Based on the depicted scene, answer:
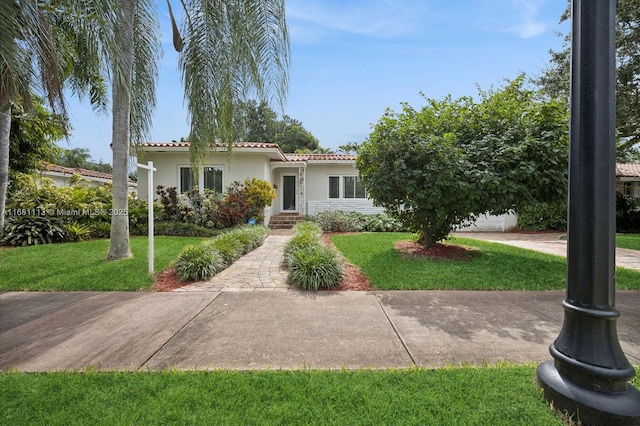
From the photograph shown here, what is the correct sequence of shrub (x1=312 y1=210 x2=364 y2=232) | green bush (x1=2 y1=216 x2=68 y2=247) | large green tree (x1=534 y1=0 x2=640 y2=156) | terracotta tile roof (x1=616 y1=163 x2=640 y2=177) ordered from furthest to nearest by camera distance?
terracotta tile roof (x1=616 y1=163 x2=640 y2=177) → shrub (x1=312 y1=210 x2=364 y2=232) → large green tree (x1=534 y1=0 x2=640 y2=156) → green bush (x1=2 y1=216 x2=68 y2=247)

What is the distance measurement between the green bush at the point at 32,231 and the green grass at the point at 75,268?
77 cm

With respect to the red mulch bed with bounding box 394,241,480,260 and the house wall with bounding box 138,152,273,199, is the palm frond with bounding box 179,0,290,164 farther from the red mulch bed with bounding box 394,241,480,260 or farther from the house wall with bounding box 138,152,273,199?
the house wall with bounding box 138,152,273,199

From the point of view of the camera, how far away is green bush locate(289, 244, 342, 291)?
5426 mm

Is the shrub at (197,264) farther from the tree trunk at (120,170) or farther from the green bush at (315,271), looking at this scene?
the tree trunk at (120,170)

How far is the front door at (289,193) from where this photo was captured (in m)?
17.3

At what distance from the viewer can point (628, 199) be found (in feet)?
53.4

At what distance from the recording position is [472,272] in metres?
6.24

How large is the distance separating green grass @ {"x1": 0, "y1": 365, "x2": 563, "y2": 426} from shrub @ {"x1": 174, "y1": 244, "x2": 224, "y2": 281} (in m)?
3.29

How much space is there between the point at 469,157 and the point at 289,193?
38.7 feet

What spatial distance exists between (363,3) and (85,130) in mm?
6247

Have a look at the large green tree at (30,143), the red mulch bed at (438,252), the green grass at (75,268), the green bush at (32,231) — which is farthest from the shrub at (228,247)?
the large green tree at (30,143)

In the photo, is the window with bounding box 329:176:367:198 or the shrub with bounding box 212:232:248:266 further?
the window with bounding box 329:176:367:198

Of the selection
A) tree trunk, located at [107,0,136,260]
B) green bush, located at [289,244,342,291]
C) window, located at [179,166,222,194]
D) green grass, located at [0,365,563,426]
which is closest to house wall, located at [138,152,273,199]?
window, located at [179,166,222,194]

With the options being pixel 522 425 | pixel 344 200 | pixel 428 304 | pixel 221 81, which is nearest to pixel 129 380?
pixel 522 425
